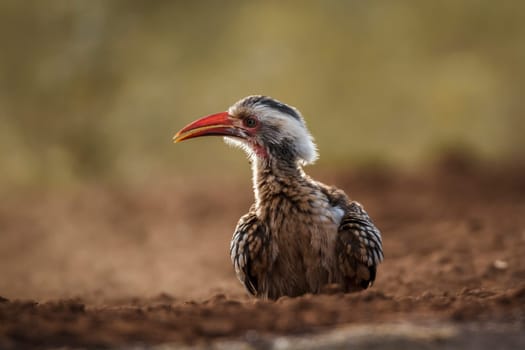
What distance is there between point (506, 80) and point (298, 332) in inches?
650

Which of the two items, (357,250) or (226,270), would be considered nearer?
(357,250)

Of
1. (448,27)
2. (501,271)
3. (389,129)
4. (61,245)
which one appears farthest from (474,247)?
(448,27)

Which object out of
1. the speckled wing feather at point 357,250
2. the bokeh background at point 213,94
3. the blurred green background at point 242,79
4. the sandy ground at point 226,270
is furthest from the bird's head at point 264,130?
the blurred green background at point 242,79

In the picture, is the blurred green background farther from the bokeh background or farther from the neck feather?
the neck feather

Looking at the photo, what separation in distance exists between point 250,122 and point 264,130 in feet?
0.63

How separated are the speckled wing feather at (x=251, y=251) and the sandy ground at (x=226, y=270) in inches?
12.1

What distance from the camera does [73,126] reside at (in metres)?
21.9

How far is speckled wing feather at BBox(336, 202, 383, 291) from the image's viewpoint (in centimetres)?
639

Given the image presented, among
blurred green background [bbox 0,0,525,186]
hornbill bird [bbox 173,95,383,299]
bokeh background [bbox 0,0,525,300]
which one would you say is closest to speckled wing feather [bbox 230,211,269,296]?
hornbill bird [bbox 173,95,383,299]

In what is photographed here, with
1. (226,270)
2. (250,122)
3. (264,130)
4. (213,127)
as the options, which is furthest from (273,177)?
(226,270)

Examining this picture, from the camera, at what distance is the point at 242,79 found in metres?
21.4

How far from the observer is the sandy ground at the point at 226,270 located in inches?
191

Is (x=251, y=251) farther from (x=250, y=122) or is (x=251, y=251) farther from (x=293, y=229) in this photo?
(x=250, y=122)

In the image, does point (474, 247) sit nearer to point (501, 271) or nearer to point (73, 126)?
point (501, 271)
